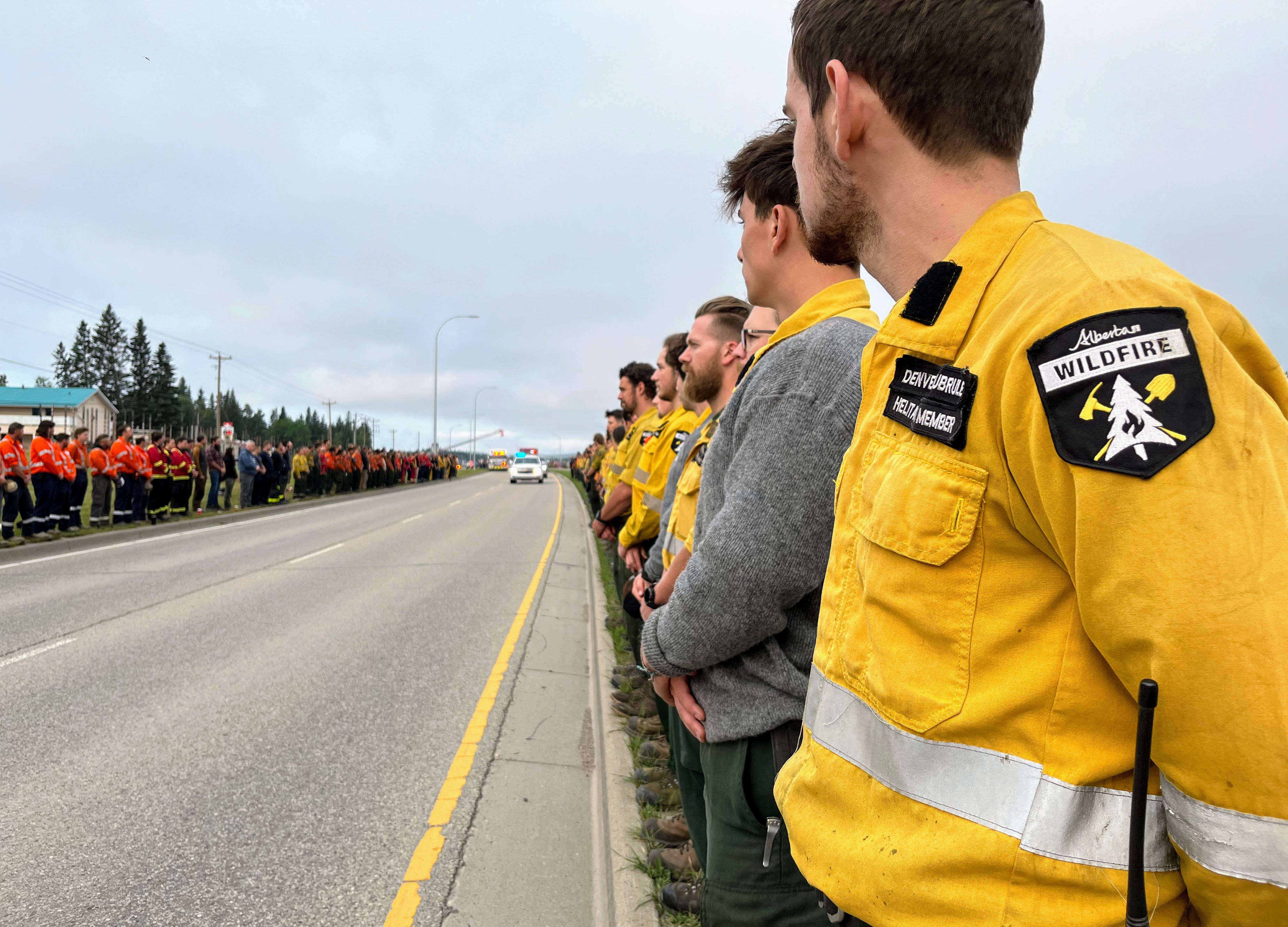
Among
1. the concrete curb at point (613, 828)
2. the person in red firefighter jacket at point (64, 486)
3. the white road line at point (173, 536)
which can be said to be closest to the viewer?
the concrete curb at point (613, 828)

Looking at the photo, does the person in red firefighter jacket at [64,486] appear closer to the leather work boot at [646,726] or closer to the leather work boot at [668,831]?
the leather work boot at [646,726]

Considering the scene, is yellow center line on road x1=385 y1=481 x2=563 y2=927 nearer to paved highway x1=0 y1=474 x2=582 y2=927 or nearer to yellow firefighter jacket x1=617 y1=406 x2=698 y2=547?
paved highway x1=0 y1=474 x2=582 y2=927

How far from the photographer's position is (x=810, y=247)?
1406 millimetres

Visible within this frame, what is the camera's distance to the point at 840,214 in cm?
128

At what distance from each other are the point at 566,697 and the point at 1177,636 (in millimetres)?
5726

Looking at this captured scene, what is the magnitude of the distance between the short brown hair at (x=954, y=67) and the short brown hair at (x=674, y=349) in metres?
4.12

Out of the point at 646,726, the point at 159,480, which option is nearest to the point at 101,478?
the point at 159,480

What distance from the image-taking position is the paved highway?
3.33 m

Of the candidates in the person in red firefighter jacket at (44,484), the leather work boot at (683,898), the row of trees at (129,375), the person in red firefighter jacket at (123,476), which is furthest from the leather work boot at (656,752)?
the row of trees at (129,375)

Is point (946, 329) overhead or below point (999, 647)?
overhead

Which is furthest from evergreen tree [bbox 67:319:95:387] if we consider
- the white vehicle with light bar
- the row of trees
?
the white vehicle with light bar

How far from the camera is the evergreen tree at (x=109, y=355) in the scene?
10525 cm

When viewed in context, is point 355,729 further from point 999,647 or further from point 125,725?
point 999,647

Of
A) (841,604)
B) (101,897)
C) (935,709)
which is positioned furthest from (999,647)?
(101,897)
